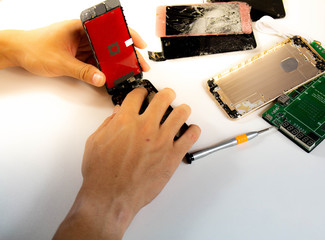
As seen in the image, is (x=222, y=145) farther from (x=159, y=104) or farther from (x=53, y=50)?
(x=53, y=50)

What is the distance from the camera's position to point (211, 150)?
2.54ft

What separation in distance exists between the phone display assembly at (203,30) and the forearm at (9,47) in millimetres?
455

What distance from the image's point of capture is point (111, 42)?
0.77 m

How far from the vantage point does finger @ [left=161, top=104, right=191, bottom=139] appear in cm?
75

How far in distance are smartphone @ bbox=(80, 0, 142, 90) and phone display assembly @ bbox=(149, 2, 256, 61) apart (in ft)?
0.50

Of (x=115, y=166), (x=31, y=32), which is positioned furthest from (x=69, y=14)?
(x=115, y=166)

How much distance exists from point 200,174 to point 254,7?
72 centimetres

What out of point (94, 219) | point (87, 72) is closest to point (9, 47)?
point (87, 72)

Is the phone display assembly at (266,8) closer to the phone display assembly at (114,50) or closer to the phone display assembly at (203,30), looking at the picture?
the phone display assembly at (203,30)

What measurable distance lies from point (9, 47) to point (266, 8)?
0.97 metres

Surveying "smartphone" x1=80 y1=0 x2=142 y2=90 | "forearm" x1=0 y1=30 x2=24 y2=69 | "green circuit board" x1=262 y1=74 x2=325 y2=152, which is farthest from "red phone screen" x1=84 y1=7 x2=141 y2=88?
"green circuit board" x1=262 y1=74 x2=325 y2=152

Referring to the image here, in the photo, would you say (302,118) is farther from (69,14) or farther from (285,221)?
(69,14)

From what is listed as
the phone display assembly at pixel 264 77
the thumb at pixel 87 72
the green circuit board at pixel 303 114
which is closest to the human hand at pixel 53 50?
the thumb at pixel 87 72

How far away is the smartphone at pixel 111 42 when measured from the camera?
2.31 feet
